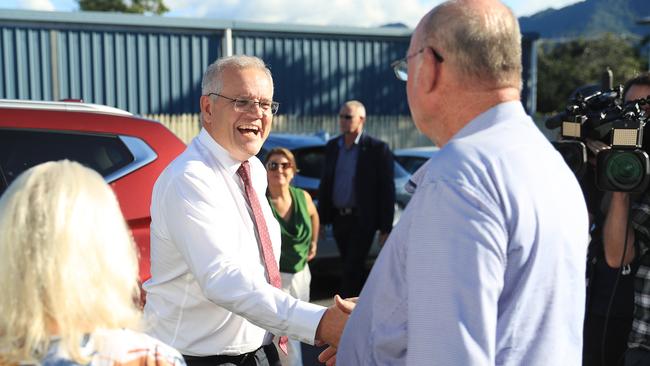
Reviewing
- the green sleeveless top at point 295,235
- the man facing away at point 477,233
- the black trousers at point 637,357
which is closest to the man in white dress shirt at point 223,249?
the man facing away at point 477,233

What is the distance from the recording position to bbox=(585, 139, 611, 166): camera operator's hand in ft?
10.2

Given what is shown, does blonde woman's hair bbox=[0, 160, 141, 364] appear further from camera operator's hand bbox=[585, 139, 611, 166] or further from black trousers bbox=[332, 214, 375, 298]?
black trousers bbox=[332, 214, 375, 298]

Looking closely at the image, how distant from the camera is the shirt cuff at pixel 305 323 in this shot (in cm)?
245

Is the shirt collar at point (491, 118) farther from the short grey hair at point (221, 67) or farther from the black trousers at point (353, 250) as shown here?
the black trousers at point (353, 250)

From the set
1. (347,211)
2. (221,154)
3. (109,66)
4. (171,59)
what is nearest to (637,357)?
(221,154)

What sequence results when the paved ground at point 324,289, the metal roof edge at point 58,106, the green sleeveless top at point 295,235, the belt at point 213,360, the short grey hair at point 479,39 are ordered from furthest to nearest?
1. the paved ground at point 324,289
2. the green sleeveless top at point 295,235
3. the metal roof edge at point 58,106
4. the belt at point 213,360
5. the short grey hair at point 479,39

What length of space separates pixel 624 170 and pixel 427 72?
1.45 metres

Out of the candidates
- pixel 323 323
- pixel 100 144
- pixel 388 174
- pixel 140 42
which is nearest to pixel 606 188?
pixel 323 323

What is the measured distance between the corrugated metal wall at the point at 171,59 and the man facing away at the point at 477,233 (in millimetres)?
16820

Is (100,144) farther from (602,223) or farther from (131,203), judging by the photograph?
(602,223)

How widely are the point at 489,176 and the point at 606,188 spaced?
1.48 metres

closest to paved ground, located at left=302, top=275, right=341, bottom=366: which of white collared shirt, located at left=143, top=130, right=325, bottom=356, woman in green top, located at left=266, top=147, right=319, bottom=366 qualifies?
woman in green top, located at left=266, top=147, right=319, bottom=366

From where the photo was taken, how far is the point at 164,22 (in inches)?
714

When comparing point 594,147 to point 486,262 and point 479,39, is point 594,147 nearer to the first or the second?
point 479,39
